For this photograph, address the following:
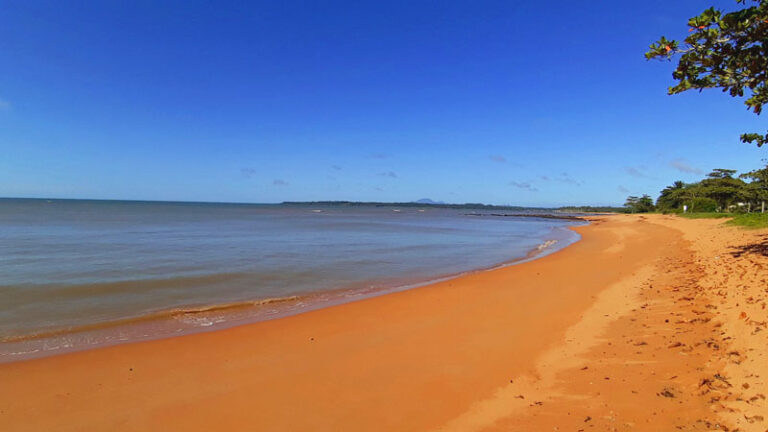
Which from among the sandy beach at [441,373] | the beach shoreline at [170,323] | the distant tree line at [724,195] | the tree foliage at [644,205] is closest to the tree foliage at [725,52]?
the sandy beach at [441,373]

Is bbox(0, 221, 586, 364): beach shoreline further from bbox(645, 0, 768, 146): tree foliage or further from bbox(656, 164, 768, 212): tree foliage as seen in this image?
bbox(656, 164, 768, 212): tree foliage

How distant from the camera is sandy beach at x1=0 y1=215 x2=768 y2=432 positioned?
3.92 m

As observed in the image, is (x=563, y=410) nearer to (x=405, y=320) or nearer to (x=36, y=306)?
(x=405, y=320)

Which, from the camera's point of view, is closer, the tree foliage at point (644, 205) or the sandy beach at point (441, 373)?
the sandy beach at point (441, 373)

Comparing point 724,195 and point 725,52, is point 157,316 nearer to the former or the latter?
point 725,52

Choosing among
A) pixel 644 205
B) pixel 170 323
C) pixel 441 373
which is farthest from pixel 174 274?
pixel 644 205

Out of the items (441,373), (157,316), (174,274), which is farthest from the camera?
(174,274)

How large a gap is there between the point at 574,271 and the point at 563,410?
10.2 meters

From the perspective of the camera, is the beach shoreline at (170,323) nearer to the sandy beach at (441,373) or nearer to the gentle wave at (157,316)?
the gentle wave at (157,316)

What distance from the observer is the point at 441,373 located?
5145mm

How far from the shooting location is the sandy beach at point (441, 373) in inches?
154

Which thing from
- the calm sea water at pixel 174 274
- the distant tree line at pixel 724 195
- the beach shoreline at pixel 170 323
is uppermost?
the distant tree line at pixel 724 195

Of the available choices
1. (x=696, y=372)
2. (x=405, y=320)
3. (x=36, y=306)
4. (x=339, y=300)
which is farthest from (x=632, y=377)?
(x=36, y=306)

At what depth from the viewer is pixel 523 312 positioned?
8.09 meters
